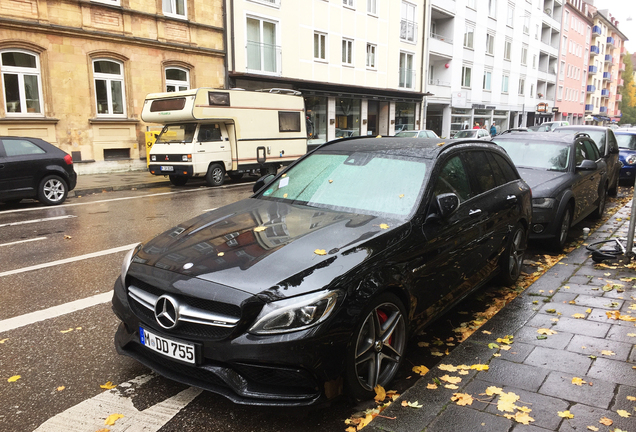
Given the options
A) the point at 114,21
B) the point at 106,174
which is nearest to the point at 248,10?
the point at 114,21

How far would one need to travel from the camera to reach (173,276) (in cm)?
294

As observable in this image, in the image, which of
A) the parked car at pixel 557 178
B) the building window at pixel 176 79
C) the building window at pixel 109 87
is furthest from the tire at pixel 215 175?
the parked car at pixel 557 178

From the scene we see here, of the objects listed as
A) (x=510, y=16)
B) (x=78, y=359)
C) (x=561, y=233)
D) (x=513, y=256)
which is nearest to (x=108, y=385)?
(x=78, y=359)

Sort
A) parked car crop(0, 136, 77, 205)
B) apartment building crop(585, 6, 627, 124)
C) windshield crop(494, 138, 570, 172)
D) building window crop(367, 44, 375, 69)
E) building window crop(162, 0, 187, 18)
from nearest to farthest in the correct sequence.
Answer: windshield crop(494, 138, 570, 172), parked car crop(0, 136, 77, 205), building window crop(162, 0, 187, 18), building window crop(367, 44, 375, 69), apartment building crop(585, 6, 627, 124)

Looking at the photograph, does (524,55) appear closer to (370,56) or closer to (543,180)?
(370,56)

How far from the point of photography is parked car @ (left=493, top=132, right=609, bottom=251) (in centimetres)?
686

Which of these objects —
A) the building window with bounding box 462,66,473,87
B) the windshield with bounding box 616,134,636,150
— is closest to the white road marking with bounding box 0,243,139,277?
the windshield with bounding box 616,134,636,150

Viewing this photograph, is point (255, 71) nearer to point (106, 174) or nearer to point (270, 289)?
point (106, 174)

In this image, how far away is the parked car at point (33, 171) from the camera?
10.5 meters

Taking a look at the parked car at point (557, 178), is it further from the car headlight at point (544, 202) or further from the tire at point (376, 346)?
the tire at point (376, 346)

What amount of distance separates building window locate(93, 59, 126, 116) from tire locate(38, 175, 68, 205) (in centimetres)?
821

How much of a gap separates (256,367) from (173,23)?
2057 centimetres

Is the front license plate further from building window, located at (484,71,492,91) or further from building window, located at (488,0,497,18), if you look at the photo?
building window, located at (488,0,497,18)

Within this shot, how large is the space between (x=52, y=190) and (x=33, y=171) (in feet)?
2.07
